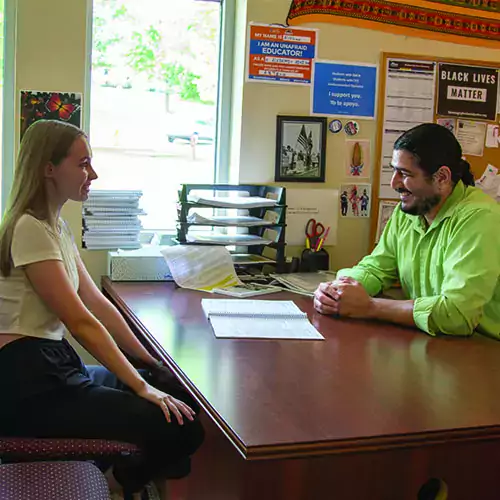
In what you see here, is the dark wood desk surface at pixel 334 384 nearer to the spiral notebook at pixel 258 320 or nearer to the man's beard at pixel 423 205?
the spiral notebook at pixel 258 320

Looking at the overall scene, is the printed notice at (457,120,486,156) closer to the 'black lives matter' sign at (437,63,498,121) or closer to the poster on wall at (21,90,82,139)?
the 'black lives matter' sign at (437,63,498,121)

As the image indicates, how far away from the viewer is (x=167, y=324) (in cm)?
185

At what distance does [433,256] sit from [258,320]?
599 millimetres

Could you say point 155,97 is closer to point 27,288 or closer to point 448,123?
point 448,123

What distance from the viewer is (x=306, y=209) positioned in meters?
2.73

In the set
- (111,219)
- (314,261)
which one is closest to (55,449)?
(111,219)

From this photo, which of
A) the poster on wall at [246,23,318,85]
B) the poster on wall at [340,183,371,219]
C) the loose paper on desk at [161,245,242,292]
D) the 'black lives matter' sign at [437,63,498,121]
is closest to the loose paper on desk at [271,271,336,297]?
the loose paper on desk at [161,245,242,292]

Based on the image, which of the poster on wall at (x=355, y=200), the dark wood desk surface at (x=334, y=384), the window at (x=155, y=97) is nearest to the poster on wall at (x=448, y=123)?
the poster on wall at (x=355, y=200)

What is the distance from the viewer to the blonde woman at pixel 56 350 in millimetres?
1491

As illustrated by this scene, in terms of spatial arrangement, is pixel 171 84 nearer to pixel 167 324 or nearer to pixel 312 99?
pixel 312 99

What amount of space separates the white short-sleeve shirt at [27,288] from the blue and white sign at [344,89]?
1411mm

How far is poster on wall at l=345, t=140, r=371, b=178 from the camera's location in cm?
276

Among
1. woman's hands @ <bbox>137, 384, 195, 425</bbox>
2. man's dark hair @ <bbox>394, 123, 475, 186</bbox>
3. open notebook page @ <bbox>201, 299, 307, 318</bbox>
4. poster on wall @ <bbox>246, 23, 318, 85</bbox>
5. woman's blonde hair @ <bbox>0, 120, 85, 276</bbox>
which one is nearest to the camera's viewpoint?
woman's hands @ <bbox>137, 384, 195, 425</bbox>

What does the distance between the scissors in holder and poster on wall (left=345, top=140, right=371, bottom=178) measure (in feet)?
0.78
